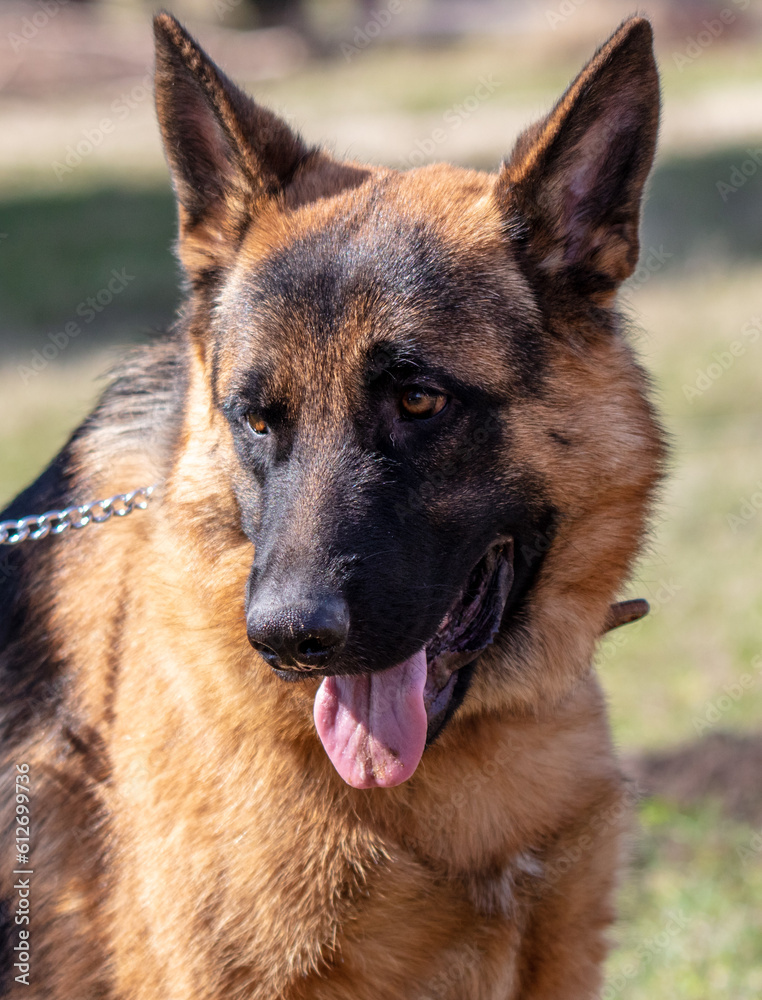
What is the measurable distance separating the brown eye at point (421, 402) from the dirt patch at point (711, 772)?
2.53m

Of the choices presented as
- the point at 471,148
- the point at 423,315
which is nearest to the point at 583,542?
the point at 423,315

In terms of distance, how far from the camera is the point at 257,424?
113 inches

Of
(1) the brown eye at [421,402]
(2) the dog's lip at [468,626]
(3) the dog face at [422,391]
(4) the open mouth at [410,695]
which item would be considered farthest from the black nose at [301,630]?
(1) the brown eye at [421,402]

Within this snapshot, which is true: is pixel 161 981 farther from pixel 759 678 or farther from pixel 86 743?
pixel 759 678

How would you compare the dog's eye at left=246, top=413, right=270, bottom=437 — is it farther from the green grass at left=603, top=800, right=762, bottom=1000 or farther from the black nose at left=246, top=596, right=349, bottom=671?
the green grass at left=603, top=800, right=762, bottom=1000

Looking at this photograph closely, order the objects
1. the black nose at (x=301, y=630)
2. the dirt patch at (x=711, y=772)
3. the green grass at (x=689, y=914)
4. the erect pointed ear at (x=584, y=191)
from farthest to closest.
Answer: the dirt patch at (x=711, y=772) < the green grass at (x=689, y=914) < the erect pointed ear at (x=584, y=191) < the black nose at (x=301, y=630)

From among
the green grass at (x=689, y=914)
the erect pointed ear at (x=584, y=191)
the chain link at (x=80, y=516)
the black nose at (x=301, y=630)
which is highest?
the erect pointed ear at (x=584, y=191)

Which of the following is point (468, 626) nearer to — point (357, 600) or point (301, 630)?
point (357, 600)

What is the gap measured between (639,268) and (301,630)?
3593 millimetres

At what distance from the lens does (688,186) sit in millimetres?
16828

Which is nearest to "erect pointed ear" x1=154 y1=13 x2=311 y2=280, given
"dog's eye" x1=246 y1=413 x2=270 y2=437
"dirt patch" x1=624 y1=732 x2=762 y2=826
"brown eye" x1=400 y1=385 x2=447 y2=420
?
"dog's eye" x1=246 y1=413 x2=270 y2=437

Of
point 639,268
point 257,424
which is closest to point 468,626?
point 257,424

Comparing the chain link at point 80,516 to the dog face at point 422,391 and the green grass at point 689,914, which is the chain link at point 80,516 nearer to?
the dog face at point 422,391

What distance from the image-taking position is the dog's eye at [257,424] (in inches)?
112
